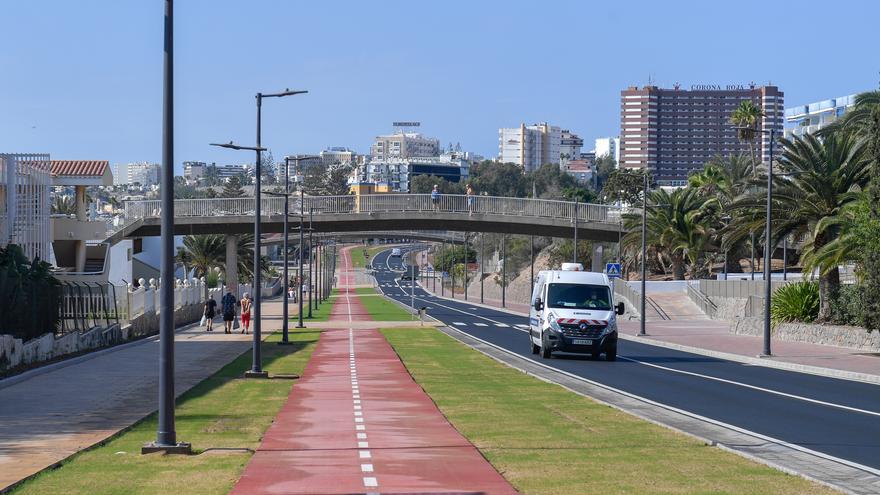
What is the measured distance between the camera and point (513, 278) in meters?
140

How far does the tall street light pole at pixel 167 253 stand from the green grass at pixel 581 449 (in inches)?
158

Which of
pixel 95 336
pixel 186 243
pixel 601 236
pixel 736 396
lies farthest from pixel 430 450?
pixel 186 243

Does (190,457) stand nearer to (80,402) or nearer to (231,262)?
(80,402)

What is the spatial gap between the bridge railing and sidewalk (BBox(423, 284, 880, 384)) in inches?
505

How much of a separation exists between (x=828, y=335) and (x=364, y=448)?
111 feet

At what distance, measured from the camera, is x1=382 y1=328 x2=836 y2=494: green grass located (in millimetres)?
12641

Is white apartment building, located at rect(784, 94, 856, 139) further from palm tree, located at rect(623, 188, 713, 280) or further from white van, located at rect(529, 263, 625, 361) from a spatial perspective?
white van, located at rect(529, 263, 625, 361)

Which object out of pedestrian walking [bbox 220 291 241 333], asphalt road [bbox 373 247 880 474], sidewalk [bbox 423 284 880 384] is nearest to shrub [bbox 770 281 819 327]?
sidewalk [bbox 423 284 880 384]

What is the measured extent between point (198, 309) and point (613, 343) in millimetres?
40880

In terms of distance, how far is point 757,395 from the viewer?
84.5 ft

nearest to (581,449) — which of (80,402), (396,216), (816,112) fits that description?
(80,402)

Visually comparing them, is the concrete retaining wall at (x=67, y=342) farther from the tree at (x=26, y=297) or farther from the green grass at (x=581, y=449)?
the green grass at (x=581, y=449)

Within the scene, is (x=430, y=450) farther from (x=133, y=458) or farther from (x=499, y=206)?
(x=499, y=206)

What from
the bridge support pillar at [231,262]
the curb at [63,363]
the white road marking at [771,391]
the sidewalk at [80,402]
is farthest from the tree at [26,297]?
the bridge support pillar at [231,262]
